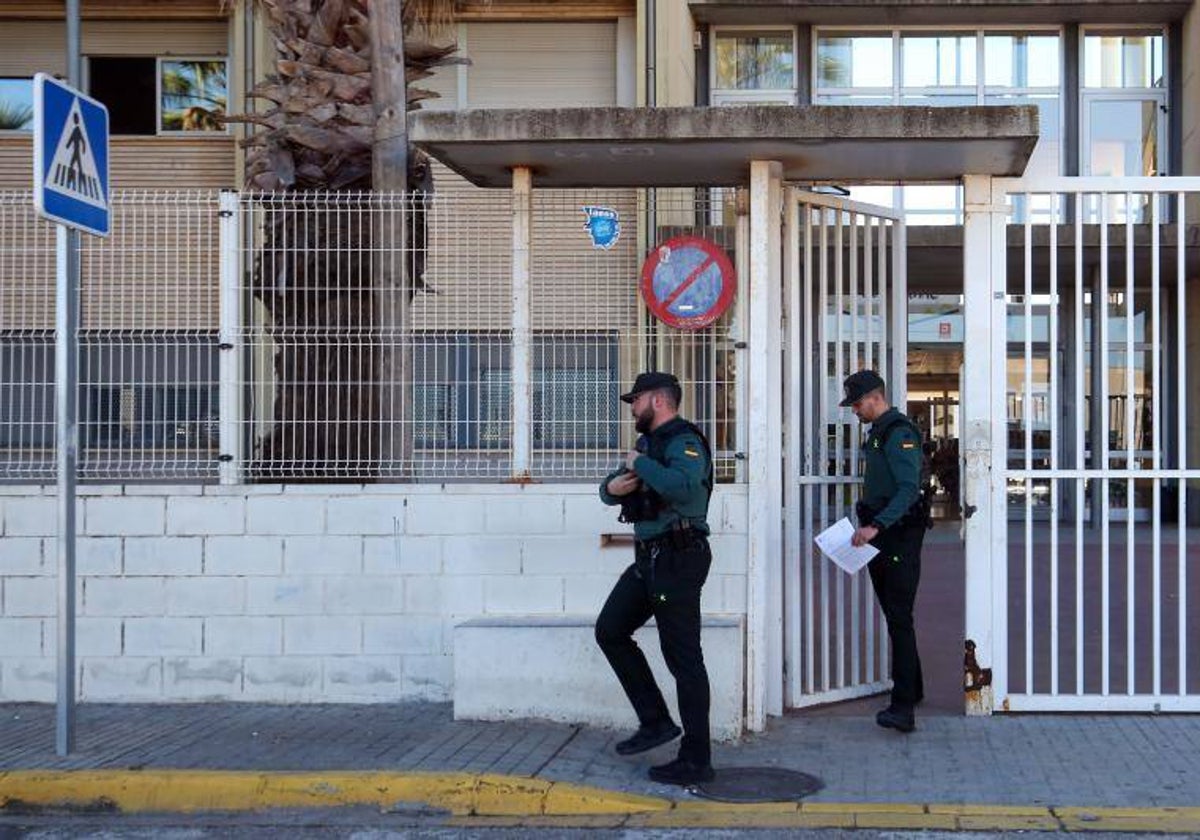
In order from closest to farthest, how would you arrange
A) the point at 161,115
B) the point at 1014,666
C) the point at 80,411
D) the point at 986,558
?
1. the point at 986,558
2. the point at 80,411
3. the point at 1014,666
4. the point at 161,115

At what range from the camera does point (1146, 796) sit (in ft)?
19.0

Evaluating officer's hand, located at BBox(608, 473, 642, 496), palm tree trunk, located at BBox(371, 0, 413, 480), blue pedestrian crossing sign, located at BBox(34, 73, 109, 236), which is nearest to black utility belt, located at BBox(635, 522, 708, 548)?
officer's hand, located at BBox(608, 473, 642, 496)

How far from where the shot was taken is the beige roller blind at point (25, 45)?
17.0m

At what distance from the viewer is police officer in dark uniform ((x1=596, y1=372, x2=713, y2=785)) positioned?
5812 millimetres

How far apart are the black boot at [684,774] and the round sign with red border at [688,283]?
2.36 meters

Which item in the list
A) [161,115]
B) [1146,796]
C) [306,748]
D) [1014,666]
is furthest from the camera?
[161,115]

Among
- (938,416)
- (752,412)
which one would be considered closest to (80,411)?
(752,412)

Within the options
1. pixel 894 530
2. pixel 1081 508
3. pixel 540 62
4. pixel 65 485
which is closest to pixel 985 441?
pixel 1081 508

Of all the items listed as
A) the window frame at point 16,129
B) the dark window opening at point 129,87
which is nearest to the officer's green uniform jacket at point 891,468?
the dark window opening at point 129,87

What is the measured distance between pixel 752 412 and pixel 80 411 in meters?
3.77

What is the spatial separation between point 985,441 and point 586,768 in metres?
2.68

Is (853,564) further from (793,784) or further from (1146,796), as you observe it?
(1146,796)

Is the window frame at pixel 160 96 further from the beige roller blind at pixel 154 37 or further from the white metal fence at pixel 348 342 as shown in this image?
the white metal fence at pixel 348 342

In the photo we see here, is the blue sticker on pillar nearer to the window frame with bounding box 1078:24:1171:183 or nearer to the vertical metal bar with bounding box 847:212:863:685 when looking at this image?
the vertical metal bar with bounding box 847:212:863:685
